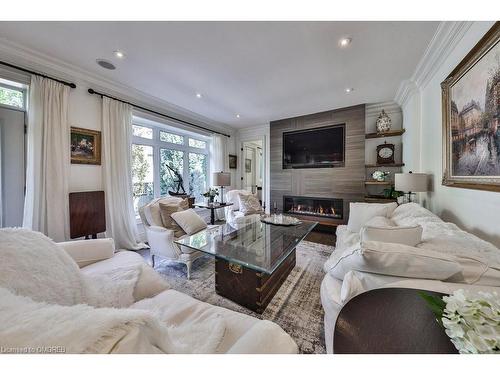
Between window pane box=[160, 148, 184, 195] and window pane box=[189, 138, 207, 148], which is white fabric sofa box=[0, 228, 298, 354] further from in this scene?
window pane box=[189, 138, 207, 148]

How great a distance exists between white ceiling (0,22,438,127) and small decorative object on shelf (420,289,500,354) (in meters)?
2.20

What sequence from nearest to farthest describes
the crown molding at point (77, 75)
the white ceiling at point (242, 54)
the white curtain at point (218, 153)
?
the white ceiling at point (242, 54) < the crown molding at point (77, 75) < the white curtain at point (218, 153)

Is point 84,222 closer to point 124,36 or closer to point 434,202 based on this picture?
point 124,36

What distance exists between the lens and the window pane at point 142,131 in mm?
3525

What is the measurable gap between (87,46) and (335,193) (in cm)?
450

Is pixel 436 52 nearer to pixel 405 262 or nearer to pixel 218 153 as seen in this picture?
pixel 405 262

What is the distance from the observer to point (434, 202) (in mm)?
2336

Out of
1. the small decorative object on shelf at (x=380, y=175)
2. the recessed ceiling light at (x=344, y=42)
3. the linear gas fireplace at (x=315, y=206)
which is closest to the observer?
the recessed ceiling light at (x=344, y=42)

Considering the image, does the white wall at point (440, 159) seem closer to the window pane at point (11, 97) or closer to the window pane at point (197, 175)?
the window pane at point (197, 175)

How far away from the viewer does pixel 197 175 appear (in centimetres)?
493

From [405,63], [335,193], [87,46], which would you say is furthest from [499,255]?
[87,46]

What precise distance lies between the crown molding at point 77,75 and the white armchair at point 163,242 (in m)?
1.98

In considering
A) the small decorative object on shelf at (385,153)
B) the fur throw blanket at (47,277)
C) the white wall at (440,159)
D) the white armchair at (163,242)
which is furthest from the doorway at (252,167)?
the fur throw blanket at (47,277)

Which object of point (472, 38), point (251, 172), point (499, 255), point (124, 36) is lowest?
point (499, 255)
